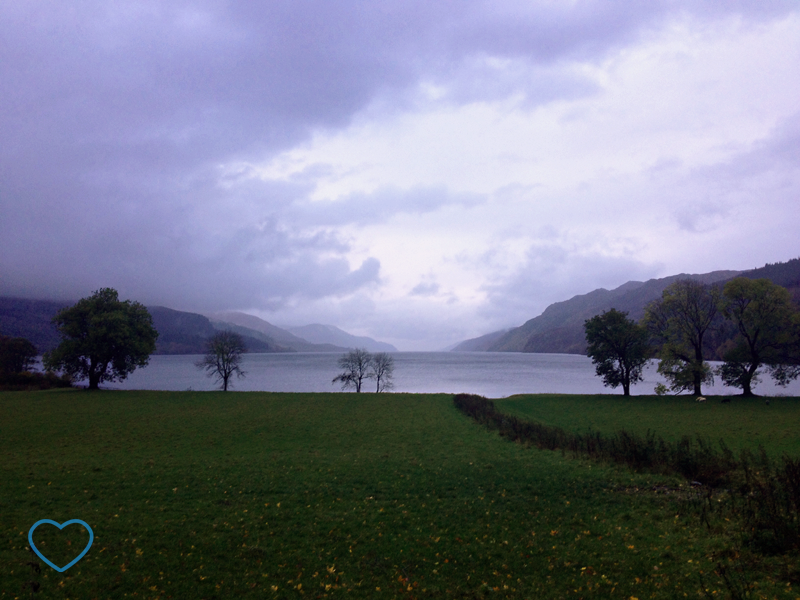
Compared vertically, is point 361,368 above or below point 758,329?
below

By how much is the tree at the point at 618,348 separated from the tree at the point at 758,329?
341 inches

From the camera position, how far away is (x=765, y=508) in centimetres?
1059

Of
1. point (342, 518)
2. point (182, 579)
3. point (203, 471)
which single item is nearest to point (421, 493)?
point (342, 518)

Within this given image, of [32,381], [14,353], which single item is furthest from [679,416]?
[14,353]

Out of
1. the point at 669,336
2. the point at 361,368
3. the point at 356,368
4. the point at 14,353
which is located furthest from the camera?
the point at 356,368

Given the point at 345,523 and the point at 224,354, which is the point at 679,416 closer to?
the point at 345,523

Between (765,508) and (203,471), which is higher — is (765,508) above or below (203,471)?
above

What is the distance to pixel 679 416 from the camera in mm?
35938

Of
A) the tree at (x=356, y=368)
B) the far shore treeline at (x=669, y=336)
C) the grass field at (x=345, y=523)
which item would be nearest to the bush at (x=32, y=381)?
the far shore treeline at (x=669, y=336)

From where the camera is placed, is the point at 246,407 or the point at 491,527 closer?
the point at 491,527

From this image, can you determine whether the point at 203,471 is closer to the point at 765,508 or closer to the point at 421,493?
the point at 421,493

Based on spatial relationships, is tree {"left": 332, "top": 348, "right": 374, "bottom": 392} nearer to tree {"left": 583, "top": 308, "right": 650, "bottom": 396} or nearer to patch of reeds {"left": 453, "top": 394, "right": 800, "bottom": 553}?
tree {"left": 583, "top": 308, "right": 650, "bottom": 396}

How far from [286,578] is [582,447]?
16.5 m

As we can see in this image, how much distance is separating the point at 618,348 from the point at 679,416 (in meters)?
19.1
